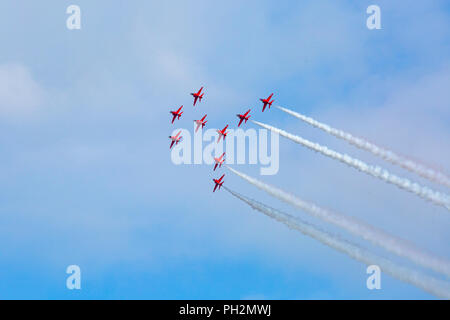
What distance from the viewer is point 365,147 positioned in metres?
144

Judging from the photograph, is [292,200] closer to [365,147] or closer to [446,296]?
[365,147]

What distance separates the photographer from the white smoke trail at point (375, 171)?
13425cm

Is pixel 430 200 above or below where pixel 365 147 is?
below

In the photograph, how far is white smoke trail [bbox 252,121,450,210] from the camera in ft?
440

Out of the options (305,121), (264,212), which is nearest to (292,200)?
(264,212)

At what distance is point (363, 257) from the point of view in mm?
133625

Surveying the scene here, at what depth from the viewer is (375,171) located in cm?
14075

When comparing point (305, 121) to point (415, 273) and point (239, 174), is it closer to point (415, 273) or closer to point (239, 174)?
point (239, 174)
